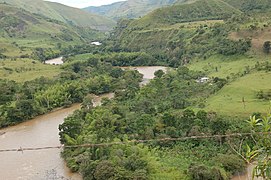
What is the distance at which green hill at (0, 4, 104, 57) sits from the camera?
6957 cm

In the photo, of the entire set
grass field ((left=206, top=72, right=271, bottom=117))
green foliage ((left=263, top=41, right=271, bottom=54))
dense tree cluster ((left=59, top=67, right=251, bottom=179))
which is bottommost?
dense tree cluster ((left=59, top=67, right=251, bottom=179))

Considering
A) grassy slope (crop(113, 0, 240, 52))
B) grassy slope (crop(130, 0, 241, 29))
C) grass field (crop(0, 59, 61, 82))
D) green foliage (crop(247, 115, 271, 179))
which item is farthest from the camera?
grassy slope (crop(130, 0, 241, 29))

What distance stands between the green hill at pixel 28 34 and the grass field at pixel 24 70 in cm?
1175

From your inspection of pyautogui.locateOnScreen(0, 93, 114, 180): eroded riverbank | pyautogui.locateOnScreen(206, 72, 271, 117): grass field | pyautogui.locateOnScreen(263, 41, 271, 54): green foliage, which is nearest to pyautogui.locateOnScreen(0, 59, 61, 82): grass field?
pyautogui.locateOnScreen(0, 93, 114, 180): eroded riverbank

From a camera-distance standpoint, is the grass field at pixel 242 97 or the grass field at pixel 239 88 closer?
the grass field at pixel 242 97

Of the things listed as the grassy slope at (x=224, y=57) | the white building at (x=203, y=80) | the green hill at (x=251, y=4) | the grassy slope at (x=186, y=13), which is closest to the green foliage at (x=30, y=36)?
the grassy slope at (x=224, y=57)

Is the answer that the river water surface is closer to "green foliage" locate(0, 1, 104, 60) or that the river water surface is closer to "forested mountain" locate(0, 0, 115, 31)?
"green foliage" locate(0, 1, 104, 60)

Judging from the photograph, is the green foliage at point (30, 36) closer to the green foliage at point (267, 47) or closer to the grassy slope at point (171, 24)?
the grassy slope at point (171, 24)

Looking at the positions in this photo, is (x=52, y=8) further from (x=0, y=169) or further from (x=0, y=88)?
(x=0, y=169)

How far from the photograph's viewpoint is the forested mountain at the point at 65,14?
142 metres

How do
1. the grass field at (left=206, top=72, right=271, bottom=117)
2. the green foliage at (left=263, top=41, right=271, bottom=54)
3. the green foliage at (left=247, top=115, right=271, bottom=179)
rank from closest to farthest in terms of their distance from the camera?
the green foliage at (left=247, top=115, right=271, bottom=179) < the grass field at (left=206, top=72, right=271, bottom=117) < the green foliage at (left=263, top=41, right=271, bottom=54)

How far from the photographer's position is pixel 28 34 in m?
81.9

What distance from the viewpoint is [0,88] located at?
35.3 metres

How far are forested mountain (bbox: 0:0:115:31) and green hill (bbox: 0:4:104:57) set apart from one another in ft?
155
